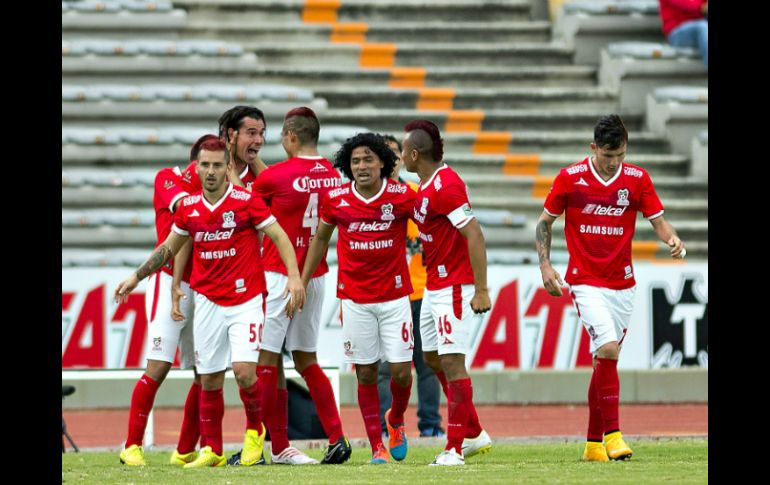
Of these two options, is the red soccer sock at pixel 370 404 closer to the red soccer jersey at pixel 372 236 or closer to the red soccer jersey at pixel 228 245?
the red soccer jersey at pixel 372 236

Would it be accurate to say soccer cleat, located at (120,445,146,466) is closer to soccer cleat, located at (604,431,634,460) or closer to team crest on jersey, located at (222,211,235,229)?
team crest on jersey, located at (222,211,235,229)

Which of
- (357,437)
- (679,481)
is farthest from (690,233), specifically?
(679,481)

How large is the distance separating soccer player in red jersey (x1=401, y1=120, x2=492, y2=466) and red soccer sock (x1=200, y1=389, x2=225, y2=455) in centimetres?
142

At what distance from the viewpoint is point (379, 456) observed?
9.45 m

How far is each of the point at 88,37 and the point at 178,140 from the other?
3.00m

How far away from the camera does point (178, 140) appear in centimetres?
1923

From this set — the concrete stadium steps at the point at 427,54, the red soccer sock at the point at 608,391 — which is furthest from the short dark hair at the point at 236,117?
the concrete stadium steps at the point at 427,54

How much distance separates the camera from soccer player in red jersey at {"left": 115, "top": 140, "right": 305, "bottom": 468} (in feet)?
30.7

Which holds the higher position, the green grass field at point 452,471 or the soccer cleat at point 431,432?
the green grass field at point 452,471

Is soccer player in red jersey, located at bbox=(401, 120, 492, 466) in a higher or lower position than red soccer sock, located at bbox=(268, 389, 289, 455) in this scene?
Result: higher

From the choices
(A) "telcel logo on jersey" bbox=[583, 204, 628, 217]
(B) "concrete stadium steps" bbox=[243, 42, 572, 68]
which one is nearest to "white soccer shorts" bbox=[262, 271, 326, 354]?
(A) "telcel logo on jersey" bbox=[583, 204, 628, 217]

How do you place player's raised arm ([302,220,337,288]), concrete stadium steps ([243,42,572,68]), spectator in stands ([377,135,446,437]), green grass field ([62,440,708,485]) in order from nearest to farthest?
1. green grass field ([62,440,708,485])
2. player's raised arm ([302,220,337,288])
3. spectator in stands ([377,135,446,437])
4. concrete stadium steps ([243,42,572,68])

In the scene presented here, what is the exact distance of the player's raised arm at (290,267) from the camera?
913cm
